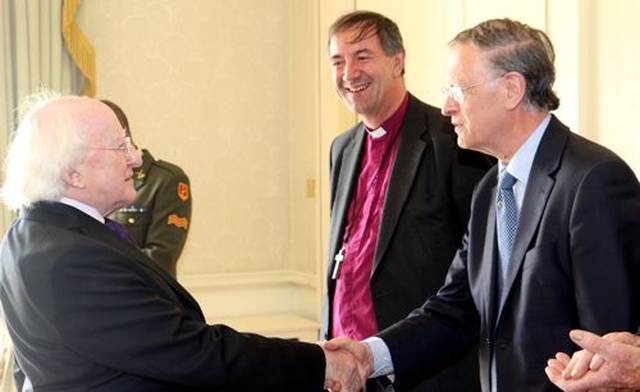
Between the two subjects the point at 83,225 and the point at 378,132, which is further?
the point at 378,132

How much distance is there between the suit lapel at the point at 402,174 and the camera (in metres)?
3.21

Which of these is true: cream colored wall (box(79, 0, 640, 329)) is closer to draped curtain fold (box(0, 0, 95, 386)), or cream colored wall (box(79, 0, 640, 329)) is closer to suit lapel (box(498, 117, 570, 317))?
draped curtain fold (box(0, 0, 95, 386))

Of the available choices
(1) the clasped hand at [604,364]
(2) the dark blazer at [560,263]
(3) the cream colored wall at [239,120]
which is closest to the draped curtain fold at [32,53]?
(3) the cream colored wall at [239,120]

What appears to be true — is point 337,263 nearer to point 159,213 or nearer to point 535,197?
point 159,213

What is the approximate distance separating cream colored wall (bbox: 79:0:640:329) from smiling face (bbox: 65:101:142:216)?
3.22 m

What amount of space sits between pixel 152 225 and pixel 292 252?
2.34m

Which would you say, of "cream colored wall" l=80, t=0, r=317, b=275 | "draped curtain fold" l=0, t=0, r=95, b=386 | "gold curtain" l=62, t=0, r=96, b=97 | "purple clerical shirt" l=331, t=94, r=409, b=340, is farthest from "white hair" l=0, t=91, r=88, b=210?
"cream colored wall" l=80, t=0, r=317, b=275

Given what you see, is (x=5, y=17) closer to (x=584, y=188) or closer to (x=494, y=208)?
(x=494, y=208)

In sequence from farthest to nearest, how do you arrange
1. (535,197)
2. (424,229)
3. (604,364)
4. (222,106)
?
(222,106), (424,229), (535,197), (604,364)

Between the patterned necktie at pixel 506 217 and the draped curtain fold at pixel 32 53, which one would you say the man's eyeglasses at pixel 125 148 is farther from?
the draped curtain fold at pixel 32 53

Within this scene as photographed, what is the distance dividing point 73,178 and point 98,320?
41 cm

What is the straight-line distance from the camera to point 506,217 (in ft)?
8.13

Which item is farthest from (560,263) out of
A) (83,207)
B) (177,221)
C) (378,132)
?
(177,221)

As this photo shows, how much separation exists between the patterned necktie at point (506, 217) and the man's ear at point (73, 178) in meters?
1.10
